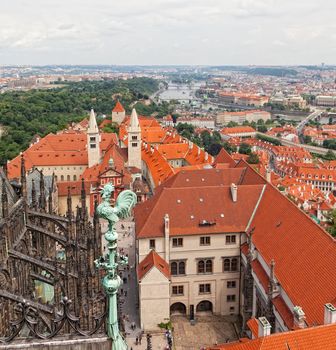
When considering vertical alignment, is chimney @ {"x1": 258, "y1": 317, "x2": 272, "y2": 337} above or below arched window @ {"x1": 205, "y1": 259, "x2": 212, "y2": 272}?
above

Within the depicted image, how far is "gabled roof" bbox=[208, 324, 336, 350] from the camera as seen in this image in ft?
68.3

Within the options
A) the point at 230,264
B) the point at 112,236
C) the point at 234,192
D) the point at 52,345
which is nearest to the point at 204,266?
the point at 230,264

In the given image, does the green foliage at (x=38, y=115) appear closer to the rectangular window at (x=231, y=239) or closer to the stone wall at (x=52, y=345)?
the rectangular window at (x=231, y=239)

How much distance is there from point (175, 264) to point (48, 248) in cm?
1043

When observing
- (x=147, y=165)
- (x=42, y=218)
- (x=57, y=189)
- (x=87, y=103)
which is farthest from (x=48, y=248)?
(x=87, y=103)

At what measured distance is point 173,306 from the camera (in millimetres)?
40125

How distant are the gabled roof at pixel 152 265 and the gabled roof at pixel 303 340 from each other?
51.4 feet

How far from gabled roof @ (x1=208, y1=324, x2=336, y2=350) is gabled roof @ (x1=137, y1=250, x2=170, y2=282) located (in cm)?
1566

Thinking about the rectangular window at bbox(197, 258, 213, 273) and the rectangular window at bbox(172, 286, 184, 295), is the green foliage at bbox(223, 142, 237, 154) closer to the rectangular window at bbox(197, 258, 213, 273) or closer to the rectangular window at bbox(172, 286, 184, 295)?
the rectangular window at bbox(197, 258, 213, 273)

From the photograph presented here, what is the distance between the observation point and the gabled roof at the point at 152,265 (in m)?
36.7

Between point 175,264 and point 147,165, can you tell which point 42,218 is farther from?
point 147,165

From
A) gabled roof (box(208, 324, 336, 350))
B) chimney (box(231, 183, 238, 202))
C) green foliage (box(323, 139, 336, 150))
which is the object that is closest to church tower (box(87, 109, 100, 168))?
chimney (box(231, 183, 238, 202))

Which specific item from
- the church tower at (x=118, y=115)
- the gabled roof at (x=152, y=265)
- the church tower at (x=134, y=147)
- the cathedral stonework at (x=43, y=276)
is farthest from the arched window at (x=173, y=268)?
the church tower at (x=118, y=115)

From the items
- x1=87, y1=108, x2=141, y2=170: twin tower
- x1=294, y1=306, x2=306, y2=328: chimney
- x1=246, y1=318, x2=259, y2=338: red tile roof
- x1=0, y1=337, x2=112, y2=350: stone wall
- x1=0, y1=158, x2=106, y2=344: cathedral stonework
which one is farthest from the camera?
x1=87, y1=108, x2=141, y2=170: twin tower
